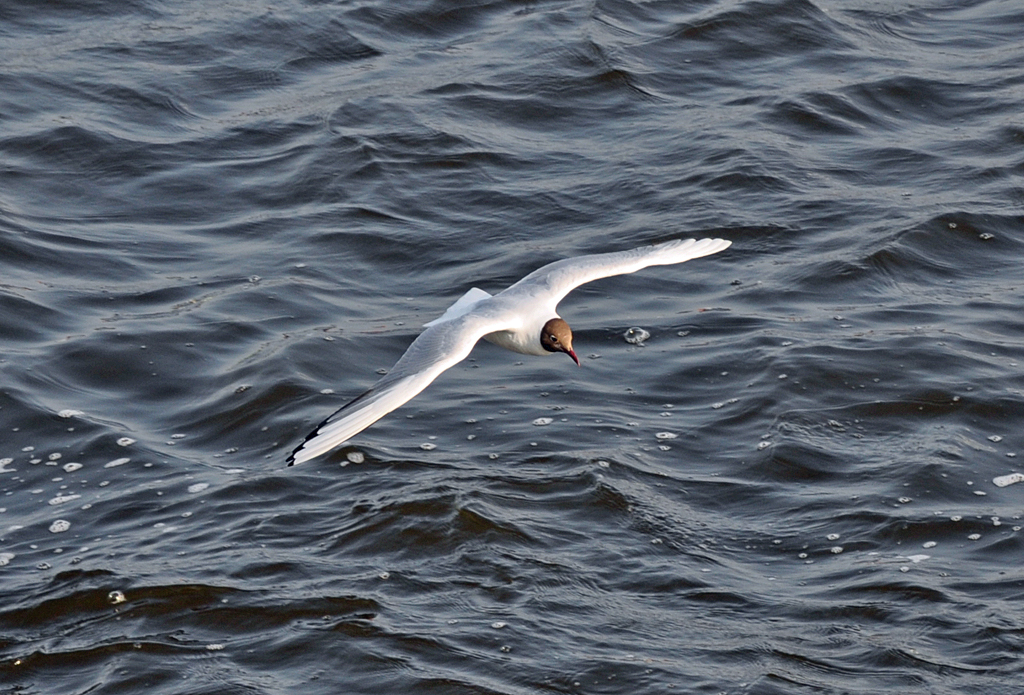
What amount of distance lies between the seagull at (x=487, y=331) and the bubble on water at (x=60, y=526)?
1212 millimetres

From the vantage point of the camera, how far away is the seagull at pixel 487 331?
5.79 metres

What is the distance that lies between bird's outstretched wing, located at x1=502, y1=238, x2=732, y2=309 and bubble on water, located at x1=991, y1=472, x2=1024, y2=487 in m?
1.81

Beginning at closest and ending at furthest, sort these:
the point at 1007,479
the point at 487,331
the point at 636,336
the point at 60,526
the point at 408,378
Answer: the point at 408,378 → the point at 487,331 → the point at 60,526 → the point at 1007,479 → the point at 636,336

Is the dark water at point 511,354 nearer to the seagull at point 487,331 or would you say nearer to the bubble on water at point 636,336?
the bubble on water at point 636,336

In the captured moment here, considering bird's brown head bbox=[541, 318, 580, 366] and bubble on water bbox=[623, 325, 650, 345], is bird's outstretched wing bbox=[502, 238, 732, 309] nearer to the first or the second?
bird's brown head bbox=[541, 318, 580, 366]

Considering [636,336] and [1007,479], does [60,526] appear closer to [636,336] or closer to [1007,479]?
[636,336]

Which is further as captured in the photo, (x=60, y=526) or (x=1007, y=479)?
(x=1007, y=479)

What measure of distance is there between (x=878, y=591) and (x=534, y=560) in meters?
1.45

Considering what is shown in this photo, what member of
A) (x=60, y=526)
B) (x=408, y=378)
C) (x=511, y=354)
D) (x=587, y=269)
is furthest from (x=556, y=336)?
(x=60, y=526)

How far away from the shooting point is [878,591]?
6.30m

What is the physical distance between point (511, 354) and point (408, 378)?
260 cm

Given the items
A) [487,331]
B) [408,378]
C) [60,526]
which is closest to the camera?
[408,378]

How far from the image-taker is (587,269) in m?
7.50

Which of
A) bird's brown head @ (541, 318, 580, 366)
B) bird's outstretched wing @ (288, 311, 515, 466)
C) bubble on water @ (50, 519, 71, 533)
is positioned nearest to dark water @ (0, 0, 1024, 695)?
bubble on water @ (50, 519, 71, 533)
